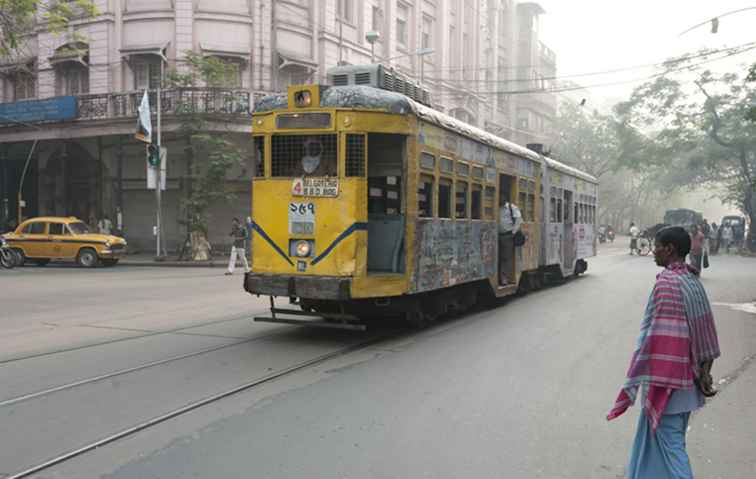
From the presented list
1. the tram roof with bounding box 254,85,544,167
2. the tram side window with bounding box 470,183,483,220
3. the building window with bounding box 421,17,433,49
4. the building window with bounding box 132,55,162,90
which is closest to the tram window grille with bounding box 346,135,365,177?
the tram roof with bounding box 254,85,544,167

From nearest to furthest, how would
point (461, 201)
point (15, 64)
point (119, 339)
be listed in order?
point (119, 339) → point (461, 201) → point (15, 64)

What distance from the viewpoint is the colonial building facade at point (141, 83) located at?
2625 cm

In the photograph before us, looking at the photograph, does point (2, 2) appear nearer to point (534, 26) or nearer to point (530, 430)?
point (530, 430)

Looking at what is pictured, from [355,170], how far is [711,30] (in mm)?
13455

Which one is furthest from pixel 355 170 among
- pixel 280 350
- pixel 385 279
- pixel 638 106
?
pixel 638 106

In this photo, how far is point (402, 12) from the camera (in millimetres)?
37344

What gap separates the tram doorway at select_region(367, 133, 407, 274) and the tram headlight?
0.87 meters

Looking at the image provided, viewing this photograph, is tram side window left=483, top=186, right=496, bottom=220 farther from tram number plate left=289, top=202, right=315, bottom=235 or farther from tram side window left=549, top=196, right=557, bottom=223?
tram side window left=549, top=196, right=557, bottom=223

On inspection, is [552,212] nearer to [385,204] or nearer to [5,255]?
[385,204]

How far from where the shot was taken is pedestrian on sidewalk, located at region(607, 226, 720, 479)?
136 inches

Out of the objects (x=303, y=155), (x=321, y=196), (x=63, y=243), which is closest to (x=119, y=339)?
(x=321, y=196)

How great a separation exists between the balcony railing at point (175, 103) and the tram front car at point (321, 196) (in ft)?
53.3

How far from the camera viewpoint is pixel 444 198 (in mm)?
9664

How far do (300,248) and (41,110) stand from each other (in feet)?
78.7
